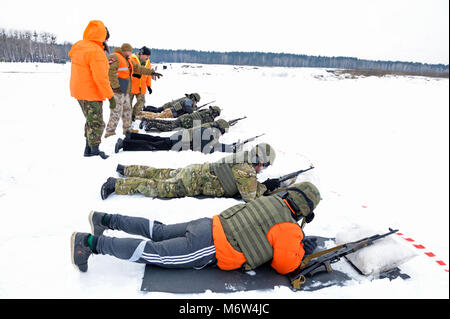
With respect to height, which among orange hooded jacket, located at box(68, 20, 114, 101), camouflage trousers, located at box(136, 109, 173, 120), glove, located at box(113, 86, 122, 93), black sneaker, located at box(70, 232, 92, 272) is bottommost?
black sneaker, located at box(70, 232, 92, 272)

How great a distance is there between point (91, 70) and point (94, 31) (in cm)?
51

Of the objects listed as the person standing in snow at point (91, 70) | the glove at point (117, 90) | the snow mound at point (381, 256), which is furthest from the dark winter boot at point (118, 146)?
the snow mound at point (381, 256)

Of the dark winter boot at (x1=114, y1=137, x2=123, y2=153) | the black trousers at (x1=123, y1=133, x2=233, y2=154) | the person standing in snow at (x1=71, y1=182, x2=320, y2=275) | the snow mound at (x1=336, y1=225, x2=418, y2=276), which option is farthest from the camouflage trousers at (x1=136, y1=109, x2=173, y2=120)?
the snow mound at (x1=336, y1=225, x2=418, y2=276)

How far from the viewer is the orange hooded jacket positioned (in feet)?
12.0

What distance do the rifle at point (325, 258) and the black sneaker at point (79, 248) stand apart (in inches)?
60.1

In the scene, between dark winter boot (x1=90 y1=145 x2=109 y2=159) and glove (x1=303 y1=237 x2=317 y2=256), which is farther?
dark winter boot (x1=90 y1=145 x2=109 y2=159)

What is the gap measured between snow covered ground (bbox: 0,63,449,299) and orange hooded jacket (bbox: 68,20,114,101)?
0.98 meters

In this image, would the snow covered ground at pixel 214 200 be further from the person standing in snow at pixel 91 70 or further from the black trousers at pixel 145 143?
the person standing in snow at pixel 91 70

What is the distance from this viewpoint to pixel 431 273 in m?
2.29

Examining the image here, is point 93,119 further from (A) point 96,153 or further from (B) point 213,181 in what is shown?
(B) point 213,181

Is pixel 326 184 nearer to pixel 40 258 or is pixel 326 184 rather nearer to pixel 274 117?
pixel 40 258

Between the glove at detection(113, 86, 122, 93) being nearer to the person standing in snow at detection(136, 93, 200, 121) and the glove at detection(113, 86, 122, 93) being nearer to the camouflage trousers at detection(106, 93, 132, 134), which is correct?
the camouflage trousers at detection(106, 93, 132, 134)

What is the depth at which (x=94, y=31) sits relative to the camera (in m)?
3.68

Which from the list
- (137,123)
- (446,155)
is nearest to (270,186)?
(446,155)
